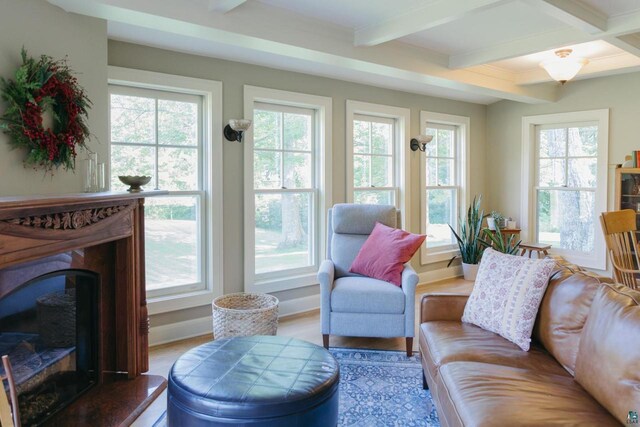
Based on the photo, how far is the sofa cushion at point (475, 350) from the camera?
6.46ft

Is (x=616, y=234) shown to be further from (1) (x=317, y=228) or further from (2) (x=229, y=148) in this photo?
(2) (x=229, y=148)

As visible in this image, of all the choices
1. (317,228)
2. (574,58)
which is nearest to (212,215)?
(317,228)

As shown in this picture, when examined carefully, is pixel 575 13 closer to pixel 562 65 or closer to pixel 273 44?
pixel 562 65

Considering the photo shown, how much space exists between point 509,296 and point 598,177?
11.3 ft

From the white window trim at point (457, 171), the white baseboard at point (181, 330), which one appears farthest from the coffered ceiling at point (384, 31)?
the white baseboard at point (181, 330)

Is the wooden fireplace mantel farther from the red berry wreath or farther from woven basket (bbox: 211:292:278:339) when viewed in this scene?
woven basket (bbox: 211:292:278:339)

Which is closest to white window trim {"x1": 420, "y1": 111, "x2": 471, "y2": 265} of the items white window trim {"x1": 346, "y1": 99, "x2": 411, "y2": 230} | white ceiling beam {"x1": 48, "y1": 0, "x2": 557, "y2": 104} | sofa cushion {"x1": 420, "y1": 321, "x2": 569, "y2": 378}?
white window trim {"x1": 346, "y1": 99, "x2": 411, "y2": 230}

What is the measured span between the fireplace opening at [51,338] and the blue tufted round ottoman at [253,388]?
24.1 inches

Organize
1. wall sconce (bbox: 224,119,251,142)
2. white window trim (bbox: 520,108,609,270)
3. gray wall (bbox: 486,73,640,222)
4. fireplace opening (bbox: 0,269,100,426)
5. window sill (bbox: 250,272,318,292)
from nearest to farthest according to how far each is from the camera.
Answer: fireplace opening (bbox: 0,269,100,426), wall sconce (bbox: 224,119,251,142), window sill (bbox: 250,272,318,292), gray wall (bbox: 486,73,640,222), white window trim (bbox: 520,108,609,270)

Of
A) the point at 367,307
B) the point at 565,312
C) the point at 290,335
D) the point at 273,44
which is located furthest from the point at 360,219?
the point at 565,312

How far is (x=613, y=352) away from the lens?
1.55 metres

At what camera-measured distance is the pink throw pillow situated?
133 inches

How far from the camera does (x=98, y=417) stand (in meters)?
2.06

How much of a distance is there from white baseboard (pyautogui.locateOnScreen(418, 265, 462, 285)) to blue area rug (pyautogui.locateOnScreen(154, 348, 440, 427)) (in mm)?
2152
